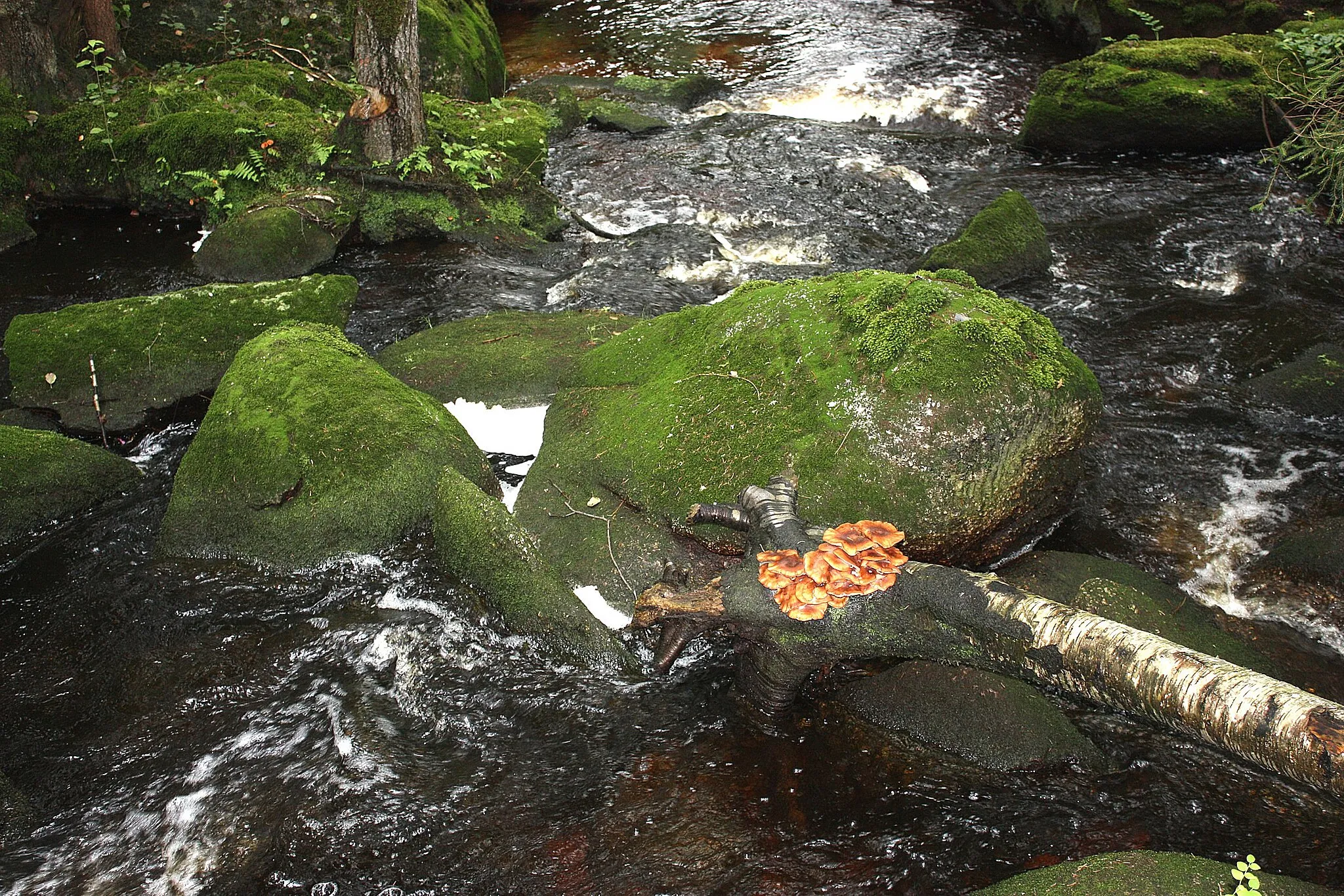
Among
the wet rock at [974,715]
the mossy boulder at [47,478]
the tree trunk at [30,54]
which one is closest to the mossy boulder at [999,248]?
the wet rock at [974,715]

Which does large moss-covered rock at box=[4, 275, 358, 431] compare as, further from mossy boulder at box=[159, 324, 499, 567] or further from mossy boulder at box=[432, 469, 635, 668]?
mossy boulder at box=[432, 469, 635, 668]

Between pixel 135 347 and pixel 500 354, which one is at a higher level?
pixel 135 347

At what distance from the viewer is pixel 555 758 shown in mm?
A: 4016

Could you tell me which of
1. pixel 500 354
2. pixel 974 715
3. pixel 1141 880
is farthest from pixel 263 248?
pixel 1141 880

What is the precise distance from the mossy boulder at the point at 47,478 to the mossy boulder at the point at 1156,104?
11436mm

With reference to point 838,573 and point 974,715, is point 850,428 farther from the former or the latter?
point 974,715

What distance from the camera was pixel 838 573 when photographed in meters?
3.61

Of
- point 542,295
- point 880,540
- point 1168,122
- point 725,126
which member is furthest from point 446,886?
point 1168,122

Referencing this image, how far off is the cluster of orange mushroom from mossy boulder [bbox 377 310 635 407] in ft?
9.80

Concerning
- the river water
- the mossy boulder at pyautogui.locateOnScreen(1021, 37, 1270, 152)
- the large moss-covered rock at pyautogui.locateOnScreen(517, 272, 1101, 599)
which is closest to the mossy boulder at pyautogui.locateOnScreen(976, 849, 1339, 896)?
the river water

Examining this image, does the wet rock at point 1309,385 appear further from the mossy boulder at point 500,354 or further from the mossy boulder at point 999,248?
the mossy boulder at point 500,354

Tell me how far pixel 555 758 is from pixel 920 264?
609cm

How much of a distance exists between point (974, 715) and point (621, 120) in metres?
10.7

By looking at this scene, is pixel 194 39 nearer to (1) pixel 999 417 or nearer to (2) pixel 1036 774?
(1) pixel 999 417
